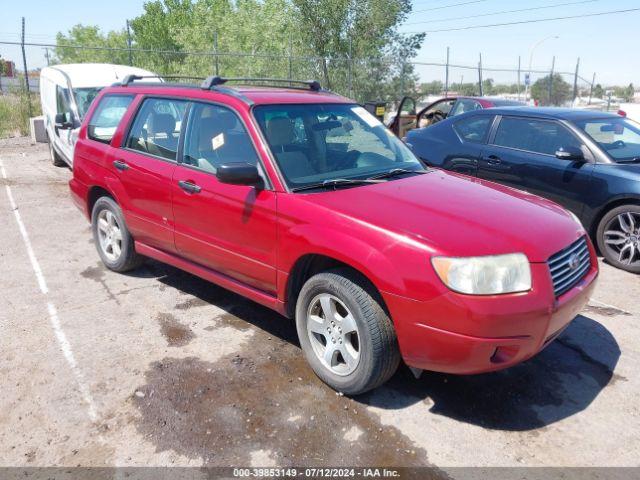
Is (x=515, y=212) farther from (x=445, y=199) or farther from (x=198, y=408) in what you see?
(x=198, y=408)

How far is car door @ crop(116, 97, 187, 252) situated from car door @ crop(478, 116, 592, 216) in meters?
3.99

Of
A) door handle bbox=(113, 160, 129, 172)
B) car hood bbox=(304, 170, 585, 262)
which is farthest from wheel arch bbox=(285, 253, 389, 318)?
door handle bbox=(113, 160, 129, 172)

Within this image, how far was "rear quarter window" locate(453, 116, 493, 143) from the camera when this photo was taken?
6.86 metres

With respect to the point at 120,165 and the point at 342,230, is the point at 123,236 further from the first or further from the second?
the point at 342,230

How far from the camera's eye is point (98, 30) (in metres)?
61.7

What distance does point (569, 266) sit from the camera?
315 cm

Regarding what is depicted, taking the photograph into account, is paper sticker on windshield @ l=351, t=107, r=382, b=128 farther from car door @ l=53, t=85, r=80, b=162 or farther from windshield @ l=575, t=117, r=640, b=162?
car door @ l=53, t=85, r=80, b=162

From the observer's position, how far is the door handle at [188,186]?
398 centimetres

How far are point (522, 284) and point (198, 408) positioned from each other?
1.98 meters

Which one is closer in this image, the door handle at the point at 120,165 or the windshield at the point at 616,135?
the door handle at the point at 120,165

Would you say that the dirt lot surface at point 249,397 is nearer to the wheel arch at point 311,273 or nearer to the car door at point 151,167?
the wheel arch at point 311,273

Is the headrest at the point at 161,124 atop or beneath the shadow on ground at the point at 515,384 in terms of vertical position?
atop

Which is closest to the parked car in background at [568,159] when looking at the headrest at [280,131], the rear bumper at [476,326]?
the rear bumper at [476,326]

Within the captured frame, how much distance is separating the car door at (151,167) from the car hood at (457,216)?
1.55 m
